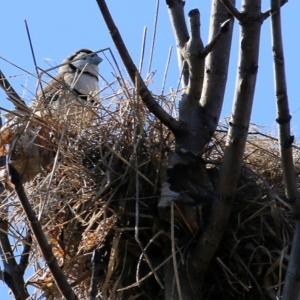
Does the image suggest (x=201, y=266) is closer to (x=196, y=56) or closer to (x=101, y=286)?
(x=101, y=286)

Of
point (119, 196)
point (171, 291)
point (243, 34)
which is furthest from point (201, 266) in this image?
point (243, 34)

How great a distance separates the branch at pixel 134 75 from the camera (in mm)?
2209

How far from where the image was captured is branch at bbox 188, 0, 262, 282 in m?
2.07

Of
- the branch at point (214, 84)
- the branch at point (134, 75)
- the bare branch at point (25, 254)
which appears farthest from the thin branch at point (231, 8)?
the bare branch at point (25, 254)

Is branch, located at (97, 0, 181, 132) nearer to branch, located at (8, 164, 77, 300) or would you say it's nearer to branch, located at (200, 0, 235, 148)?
branch, located at (200, 0, 235, 148)

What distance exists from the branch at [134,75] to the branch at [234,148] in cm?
27

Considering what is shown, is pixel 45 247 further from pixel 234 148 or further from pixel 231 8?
pixel 231 8

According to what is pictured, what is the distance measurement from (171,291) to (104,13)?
0.80m

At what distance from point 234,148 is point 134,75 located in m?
0.37

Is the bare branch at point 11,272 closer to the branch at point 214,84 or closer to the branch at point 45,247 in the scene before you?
the branch at point 45,247

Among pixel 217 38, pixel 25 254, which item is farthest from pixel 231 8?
pixel 25 254

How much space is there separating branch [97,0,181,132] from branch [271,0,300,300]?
492 mm

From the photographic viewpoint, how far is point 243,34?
81.1 inches

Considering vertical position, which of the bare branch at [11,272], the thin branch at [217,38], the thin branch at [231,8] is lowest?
the bare branch at [11,272]
